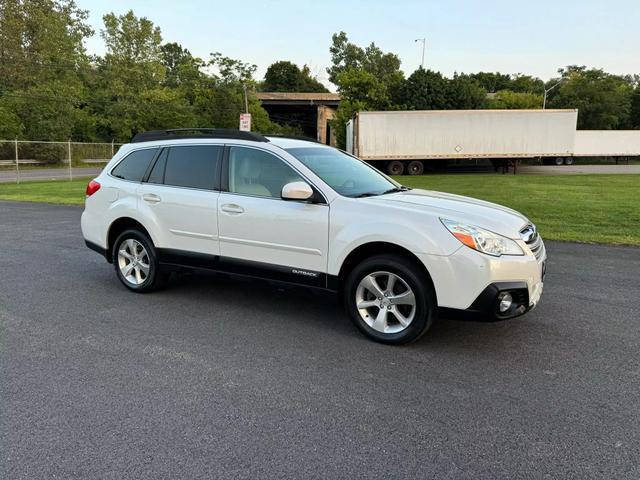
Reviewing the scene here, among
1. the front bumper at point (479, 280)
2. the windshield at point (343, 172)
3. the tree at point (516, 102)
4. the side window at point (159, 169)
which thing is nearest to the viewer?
the front bumper at point (479, 280)

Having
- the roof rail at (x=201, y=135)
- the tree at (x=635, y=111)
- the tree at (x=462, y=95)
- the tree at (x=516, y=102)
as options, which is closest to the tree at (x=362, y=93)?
the tree at (x=462, y=95)

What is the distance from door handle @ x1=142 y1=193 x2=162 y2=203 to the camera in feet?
18.5

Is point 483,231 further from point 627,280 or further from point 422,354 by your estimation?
point 627,280

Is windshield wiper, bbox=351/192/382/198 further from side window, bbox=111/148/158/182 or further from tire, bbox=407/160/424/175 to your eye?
tire, bbox=407/160/424/175

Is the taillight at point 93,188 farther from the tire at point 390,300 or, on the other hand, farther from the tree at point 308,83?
the tree at point 308,83

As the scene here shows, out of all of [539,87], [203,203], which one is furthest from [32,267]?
[539,87]

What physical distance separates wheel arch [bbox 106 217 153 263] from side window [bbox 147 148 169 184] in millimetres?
514

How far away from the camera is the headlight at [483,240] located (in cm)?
401

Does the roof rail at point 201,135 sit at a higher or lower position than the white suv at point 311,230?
higher

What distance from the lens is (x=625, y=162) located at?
42562 millimetres

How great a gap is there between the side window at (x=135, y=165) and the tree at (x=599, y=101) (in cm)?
6511

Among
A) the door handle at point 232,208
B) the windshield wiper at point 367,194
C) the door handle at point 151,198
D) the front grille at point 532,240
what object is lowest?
the front grille at point 532,240

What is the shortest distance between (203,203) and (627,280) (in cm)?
525

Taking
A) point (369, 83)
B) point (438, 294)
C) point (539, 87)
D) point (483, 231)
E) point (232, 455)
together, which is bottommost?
point (232, 455)
